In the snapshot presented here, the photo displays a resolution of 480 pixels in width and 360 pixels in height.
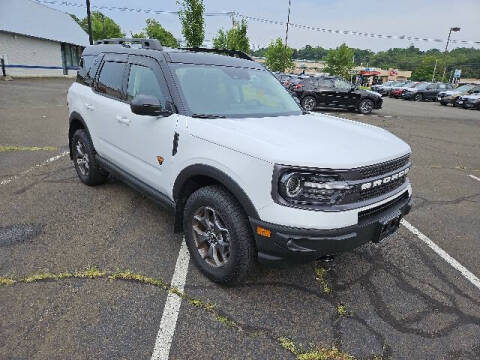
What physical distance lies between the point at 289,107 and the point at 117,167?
2.10 m

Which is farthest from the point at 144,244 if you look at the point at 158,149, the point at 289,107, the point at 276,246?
the point at 289,107

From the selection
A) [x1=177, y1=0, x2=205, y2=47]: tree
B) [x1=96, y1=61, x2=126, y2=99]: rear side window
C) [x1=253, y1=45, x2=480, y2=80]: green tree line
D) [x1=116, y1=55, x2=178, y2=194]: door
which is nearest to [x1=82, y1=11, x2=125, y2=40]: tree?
[x1=177, y1=0, x2=205, y2=47]: tree

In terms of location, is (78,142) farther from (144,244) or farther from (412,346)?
(412,346)

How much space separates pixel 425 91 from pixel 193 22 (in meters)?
20.7

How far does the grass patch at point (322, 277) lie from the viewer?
3.00 meters

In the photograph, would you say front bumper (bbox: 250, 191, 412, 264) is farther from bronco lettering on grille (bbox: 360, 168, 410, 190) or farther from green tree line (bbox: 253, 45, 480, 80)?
green tree line (bbox: 253, 45, 480, 80)

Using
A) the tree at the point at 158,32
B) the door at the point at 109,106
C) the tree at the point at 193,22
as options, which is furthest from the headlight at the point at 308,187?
the tree at the point at 158,32

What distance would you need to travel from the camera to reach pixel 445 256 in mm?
3676

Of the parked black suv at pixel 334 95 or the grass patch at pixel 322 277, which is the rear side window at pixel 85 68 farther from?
the parked black suv at pixel 334 95

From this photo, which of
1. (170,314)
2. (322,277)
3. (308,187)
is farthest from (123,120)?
(322,277)

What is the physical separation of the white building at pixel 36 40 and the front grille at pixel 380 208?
32640 millimetres

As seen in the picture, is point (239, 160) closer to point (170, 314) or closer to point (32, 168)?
point (170, 314)

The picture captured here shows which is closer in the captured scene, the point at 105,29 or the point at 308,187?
the point at 308,187

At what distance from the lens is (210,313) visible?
2.63 m
